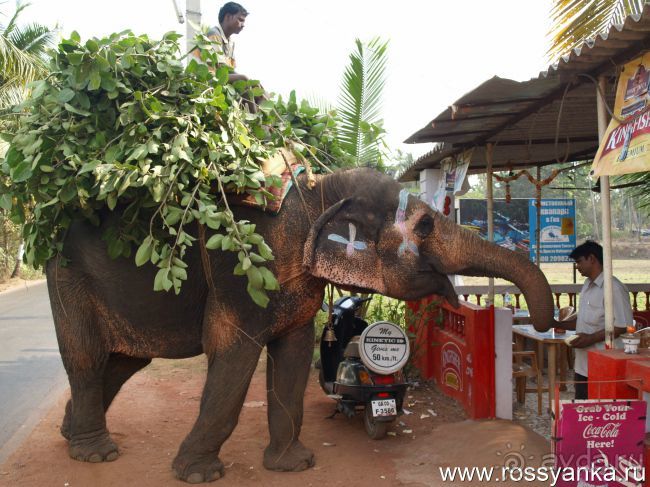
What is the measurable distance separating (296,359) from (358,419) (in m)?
1.75

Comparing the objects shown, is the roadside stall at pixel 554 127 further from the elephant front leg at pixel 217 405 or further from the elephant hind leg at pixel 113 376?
the elephant hind leg at pixel 113 376

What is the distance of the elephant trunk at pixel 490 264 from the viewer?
13.9ft

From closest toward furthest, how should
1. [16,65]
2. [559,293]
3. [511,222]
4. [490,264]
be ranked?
1. [490,264]
2. [559,293]
3. [511,222]
4. [16,65]

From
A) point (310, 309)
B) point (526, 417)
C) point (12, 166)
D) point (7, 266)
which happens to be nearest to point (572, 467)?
point (310, 309)

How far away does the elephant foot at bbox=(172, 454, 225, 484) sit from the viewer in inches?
188

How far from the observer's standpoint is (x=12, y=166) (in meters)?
4.57

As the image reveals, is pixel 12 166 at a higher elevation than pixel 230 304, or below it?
higher

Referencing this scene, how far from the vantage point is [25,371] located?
948 cm

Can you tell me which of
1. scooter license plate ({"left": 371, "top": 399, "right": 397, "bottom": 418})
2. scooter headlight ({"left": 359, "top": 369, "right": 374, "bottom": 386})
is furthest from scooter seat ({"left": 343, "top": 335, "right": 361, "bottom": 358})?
scooter license plate ({"left": 371, "top": 399, "right": 397, "bottom": 418})

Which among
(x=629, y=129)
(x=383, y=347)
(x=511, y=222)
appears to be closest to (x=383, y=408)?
(x=383, y=347)

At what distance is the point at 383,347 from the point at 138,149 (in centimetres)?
293

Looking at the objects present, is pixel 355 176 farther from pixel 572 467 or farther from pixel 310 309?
pixel 572 467

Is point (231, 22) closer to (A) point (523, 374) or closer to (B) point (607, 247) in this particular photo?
(B) point (607, 247)

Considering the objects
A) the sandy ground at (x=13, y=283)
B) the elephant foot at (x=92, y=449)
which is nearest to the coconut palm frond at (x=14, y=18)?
the sandy ground at (x=13, y=283)
